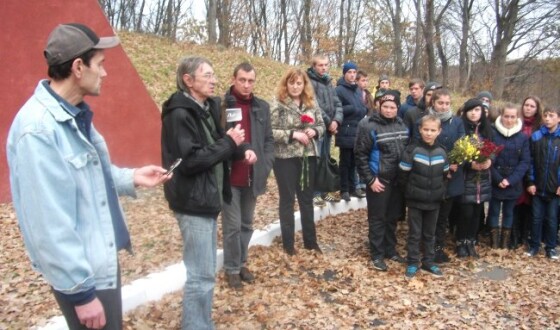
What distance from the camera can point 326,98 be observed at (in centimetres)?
657

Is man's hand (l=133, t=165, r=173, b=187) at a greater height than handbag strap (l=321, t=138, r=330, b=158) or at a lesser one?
greater

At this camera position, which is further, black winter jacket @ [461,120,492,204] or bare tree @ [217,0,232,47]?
bare tree @ [217,0,232,47]

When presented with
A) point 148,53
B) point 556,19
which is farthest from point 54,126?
point 556,19

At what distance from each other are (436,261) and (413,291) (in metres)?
1.06

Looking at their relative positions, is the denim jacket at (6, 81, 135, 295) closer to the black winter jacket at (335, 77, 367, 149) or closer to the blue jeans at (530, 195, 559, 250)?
the black winter jacket at (335, 77, 367, 149)

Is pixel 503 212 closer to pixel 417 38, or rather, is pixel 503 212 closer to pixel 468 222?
pixel 468 222

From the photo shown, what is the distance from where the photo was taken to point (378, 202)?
18.4ft

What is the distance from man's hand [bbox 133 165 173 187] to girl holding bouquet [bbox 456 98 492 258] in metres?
4.31

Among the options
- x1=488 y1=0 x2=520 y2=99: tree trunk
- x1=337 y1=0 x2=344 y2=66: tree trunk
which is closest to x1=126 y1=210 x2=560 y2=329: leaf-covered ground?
x1=488 y1=0 x2=520 y2=99: tree trunk

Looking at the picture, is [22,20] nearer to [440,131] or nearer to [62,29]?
[62,29]

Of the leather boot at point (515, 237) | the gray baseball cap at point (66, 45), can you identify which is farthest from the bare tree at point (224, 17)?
the gray baseball cap at point (66, 45)

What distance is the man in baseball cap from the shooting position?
1856 mm

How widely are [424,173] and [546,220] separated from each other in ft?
7.27

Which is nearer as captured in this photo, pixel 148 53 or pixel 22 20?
pixel 22 20
